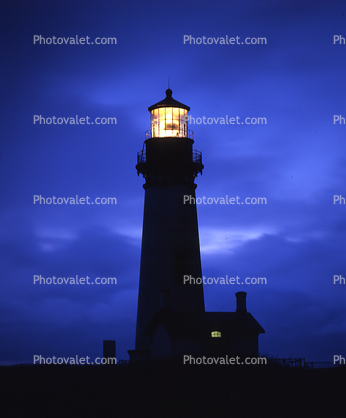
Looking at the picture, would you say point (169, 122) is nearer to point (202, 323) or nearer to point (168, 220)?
point (168, 220)

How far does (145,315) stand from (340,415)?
18.7 meters

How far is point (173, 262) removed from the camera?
37875 mm

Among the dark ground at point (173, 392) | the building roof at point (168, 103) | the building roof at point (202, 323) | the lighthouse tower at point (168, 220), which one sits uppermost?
the building roof at point (168, 103)

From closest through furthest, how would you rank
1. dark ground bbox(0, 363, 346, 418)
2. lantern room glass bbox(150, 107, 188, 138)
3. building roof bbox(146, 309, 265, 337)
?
dark ground bbox(0, 363, 346, 418)
building roof bbox(146, 309, 265, 337)
lantern room glass bbox(150, 107, 188, 138)

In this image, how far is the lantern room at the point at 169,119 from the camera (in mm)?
39853

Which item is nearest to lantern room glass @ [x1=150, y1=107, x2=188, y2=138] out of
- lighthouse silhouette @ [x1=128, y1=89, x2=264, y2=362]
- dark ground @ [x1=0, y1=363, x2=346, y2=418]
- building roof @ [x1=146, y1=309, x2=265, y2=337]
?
lighthouse silhouette @ [x1=128, y1=89, x2=264, y2=362]

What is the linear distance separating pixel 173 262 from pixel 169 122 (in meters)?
9.08

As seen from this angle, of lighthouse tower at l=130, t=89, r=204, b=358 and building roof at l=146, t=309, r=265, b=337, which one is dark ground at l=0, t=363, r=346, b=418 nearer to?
building roof at l=146, t=309, r=265, b=337

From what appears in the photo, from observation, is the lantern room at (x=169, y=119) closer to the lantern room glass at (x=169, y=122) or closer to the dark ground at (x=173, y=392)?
the lantern room glass at (x=169, y=122)

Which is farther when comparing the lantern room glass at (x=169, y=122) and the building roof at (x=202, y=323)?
the lantern room glass at (x=169, y=122)

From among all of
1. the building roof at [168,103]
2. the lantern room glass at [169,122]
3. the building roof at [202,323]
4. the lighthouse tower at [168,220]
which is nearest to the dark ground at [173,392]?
the building roof at [202,323]

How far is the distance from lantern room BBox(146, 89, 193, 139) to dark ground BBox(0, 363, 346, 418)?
15640mm

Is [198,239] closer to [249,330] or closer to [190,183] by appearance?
[190,183]

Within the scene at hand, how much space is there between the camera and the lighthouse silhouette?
35.5m
